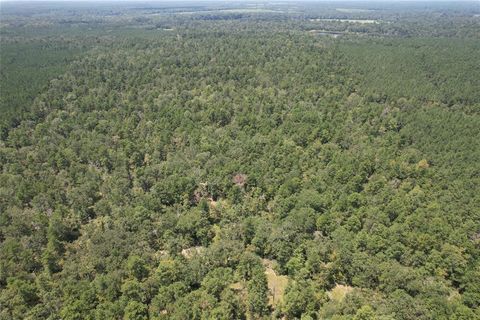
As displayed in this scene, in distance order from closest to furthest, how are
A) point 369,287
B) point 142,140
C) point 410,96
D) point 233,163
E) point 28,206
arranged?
1. point 369,287
2. point 28,206
3. point 233,163
4. point 142,140
5. point 410,96

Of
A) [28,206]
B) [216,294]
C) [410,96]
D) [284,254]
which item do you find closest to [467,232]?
[284,254]

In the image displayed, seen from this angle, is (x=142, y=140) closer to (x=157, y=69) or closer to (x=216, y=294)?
(x=216, y=294)

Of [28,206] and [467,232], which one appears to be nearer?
[467,232]

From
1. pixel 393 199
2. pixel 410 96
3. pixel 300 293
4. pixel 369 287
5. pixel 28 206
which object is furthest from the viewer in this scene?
pixel 410 96

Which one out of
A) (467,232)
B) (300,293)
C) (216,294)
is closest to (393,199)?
(467,232)

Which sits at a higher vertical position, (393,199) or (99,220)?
(393,199)

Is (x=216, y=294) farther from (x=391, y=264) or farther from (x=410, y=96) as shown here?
(x=410, y=96)
